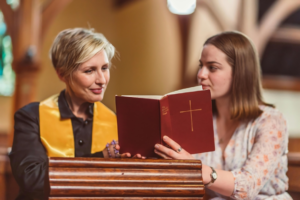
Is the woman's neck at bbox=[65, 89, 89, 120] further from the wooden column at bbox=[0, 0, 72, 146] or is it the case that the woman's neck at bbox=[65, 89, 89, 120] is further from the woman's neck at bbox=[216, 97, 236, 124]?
the wooden column at bbox=[0, 0, 72, 146]

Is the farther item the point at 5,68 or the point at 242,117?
the point at 5,68

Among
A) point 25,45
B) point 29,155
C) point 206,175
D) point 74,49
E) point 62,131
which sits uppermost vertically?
point 25,45

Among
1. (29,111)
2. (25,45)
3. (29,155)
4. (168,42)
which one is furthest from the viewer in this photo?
(168,42)

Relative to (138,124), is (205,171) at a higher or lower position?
lower

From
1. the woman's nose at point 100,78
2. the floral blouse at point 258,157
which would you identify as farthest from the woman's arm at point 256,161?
the woman's nose at point 100,78

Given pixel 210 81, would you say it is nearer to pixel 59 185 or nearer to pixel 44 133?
pixel 44 133

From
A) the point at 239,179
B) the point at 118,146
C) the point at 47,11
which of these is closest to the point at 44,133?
the point at 118,146

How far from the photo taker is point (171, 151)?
4.93 ft

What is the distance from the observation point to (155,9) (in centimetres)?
830

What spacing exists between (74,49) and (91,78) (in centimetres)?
16

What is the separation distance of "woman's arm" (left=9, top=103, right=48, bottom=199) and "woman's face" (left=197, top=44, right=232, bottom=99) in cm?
91

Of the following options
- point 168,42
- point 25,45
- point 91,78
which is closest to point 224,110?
point 91,78

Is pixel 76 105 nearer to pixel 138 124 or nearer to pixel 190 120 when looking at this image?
pixel 138 124

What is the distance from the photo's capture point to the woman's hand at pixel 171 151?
1.50m
